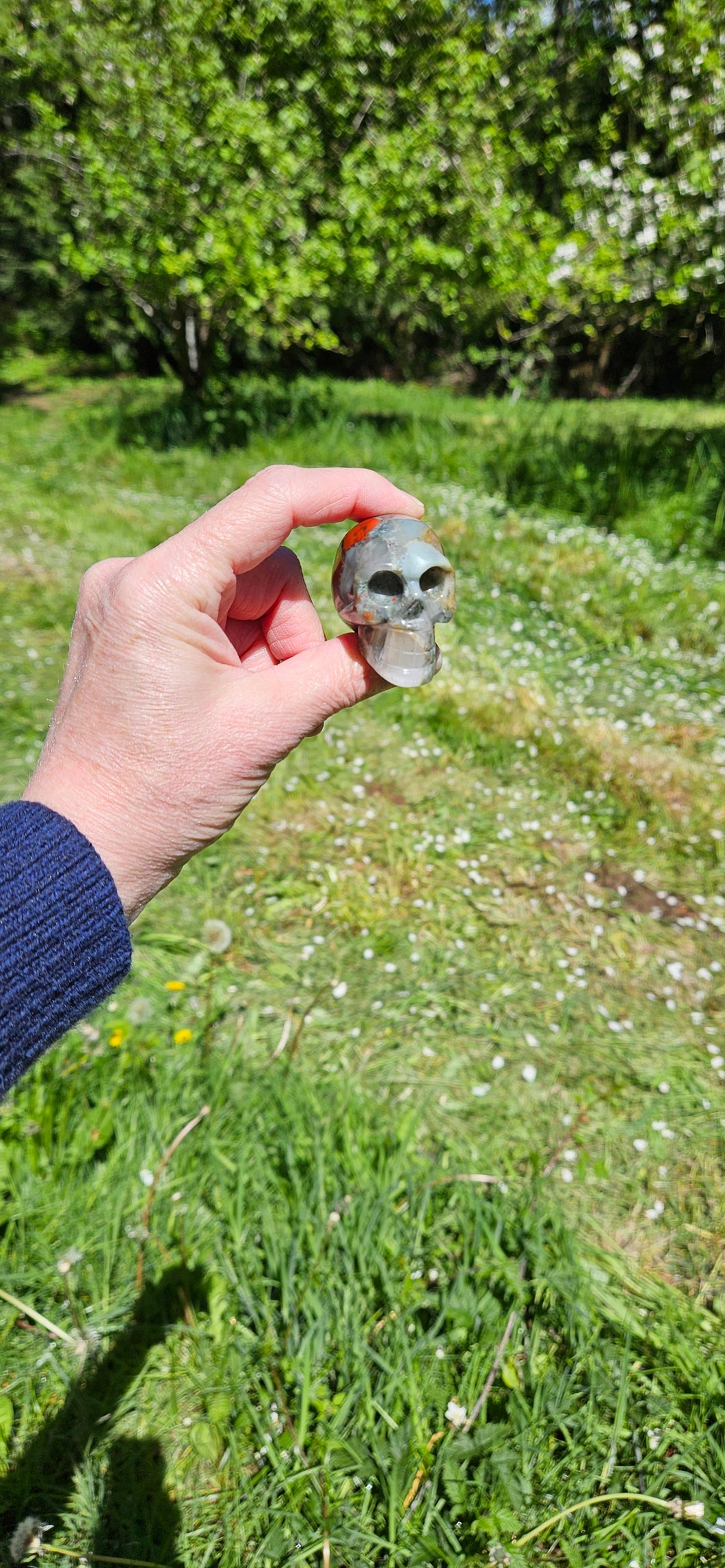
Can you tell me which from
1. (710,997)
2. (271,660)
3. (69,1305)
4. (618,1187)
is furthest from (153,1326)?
(710,997)

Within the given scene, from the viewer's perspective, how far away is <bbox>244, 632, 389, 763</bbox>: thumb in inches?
58.8

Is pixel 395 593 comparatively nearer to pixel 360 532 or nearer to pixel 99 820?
pixel 360 532

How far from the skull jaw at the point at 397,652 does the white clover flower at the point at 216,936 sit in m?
1.89

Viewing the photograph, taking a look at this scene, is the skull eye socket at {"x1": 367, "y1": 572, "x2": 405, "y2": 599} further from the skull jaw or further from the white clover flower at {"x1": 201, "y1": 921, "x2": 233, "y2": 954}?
the white clover flower at {"x1": 201, "y1": 921, "x2": 233, "y2": 954}

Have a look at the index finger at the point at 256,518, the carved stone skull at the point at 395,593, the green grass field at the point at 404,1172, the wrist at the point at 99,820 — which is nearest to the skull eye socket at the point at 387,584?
the carved stone skull at the point at 395,593

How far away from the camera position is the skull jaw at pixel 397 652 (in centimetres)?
154

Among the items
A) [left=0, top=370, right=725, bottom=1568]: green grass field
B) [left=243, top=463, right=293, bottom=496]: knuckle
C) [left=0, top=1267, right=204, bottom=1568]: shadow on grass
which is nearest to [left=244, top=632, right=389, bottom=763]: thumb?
[left=243, top=463, right=293, bottom=496]: knuckle

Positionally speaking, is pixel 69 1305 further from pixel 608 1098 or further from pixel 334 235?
pixel 334 235

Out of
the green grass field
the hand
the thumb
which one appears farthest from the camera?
the green grass field

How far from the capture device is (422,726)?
462cm

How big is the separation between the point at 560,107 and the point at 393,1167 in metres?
18.6

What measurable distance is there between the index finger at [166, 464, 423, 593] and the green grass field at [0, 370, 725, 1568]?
65.2 inches

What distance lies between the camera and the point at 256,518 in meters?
1.42

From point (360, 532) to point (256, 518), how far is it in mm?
245
